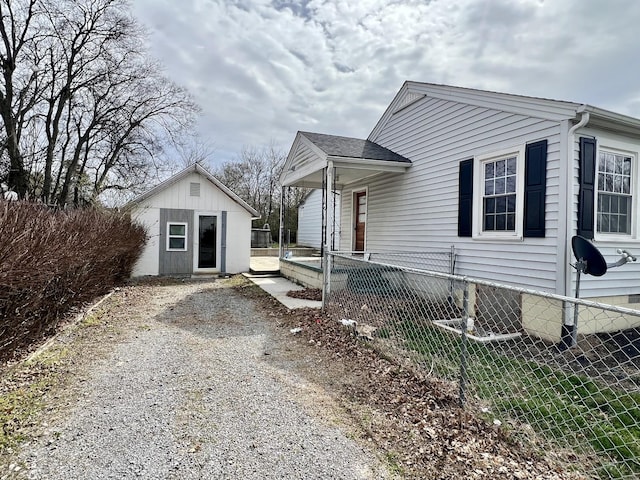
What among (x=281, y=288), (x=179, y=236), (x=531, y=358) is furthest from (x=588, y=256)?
(x=179, y=236)

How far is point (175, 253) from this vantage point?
37.5 feet

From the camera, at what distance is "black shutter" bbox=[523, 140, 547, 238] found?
17.2ft

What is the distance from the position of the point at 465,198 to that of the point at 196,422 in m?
5.74

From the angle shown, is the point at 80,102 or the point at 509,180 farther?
the point at 80,102

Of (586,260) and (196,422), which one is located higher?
(586,260)

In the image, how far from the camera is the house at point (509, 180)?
5.00 m

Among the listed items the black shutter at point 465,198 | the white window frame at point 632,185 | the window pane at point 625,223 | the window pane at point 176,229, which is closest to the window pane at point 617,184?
the white window frame at point 632,185

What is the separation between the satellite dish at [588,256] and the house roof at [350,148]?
13.9 ft

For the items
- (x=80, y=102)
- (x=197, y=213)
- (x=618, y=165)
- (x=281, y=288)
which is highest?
(x=80, y=102)

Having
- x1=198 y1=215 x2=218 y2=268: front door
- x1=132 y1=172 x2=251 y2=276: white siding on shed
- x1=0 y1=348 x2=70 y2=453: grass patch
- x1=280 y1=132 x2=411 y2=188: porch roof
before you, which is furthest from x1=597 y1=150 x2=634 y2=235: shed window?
x1=198 y1=215 x2=218 y2=268: front door

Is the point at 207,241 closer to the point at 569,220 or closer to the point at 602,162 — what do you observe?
the point at 569,220

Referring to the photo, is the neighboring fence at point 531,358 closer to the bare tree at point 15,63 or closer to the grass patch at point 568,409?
the grass patch at point 568,409

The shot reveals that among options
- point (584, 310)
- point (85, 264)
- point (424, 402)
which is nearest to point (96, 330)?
point (85, 264)

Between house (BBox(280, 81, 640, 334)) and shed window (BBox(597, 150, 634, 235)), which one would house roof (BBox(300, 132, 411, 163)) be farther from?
shed window (BBox(597, 150, 634, 235))
